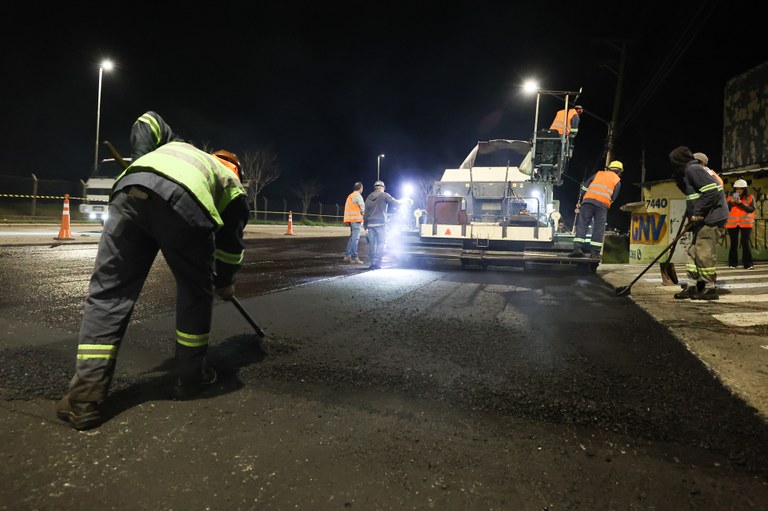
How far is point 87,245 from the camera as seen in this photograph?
1003cm

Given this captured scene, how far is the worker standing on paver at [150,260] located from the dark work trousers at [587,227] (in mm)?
6876

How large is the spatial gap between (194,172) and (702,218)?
18.8ft

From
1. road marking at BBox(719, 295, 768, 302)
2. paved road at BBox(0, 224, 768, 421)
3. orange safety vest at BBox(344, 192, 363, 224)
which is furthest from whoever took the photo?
orange safety vest at BBox(344, 192, 363, 224)

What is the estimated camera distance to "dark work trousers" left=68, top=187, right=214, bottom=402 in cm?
202

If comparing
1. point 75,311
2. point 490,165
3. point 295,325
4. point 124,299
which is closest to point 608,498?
point 124,299

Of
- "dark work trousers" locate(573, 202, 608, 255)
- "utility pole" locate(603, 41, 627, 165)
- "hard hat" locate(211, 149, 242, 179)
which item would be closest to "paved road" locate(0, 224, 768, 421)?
"dark work trousers" locate(573, 202, 608, 255)

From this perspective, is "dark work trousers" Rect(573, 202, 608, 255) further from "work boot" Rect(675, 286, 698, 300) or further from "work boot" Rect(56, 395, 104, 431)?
"work boot" Rect(56, 395, 104, 431)

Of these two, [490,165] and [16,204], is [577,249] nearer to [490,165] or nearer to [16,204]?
[490,165]

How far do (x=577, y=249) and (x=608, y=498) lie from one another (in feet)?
22.1

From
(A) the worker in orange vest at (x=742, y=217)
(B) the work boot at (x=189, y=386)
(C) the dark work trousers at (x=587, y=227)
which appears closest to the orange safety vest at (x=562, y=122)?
(C) the dark work trousers at (x=587, y=227)

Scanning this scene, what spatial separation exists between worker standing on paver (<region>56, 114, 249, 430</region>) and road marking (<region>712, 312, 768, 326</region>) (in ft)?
14.8

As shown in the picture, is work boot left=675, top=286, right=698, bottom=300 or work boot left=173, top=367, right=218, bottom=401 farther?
work boot left=675, top=286, right=698, bottom=300

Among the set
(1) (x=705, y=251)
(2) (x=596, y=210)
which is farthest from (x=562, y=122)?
(1) (x=705, y=251)

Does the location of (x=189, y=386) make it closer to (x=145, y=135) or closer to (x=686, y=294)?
(x=145, y=135)
